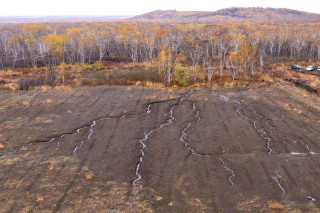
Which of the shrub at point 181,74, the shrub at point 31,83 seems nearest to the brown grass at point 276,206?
the shrub at point 181,74

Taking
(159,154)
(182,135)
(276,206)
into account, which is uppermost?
(182,135)

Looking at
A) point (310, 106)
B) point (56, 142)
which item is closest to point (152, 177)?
point (56, 142)

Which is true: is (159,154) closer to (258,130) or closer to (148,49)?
(258,130)

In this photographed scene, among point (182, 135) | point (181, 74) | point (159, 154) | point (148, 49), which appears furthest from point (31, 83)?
point (148, 49)

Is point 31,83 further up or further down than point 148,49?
further down

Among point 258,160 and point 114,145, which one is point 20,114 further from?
point 258,160

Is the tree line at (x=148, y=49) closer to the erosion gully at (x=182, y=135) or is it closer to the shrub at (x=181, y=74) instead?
the shrub at (x=181, y=74)

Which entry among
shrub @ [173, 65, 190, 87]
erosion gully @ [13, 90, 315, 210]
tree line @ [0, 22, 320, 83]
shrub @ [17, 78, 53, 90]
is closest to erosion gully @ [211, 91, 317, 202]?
erosion gully @ [13, 90, 315, 210]

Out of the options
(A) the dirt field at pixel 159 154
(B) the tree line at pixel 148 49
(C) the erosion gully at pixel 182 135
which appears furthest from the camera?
(B) the tree line at pixel 148 49
